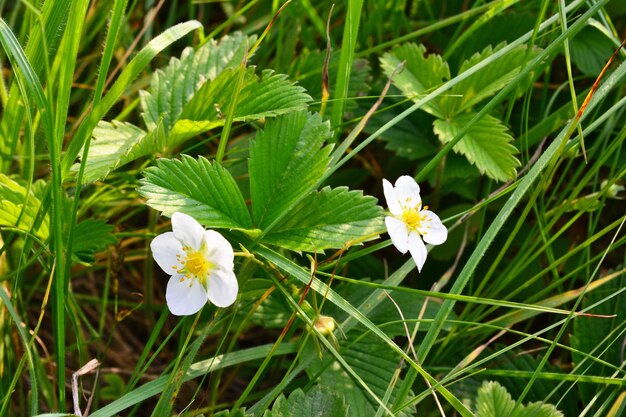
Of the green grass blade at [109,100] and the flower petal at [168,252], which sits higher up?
the green grass blade at [109,100]

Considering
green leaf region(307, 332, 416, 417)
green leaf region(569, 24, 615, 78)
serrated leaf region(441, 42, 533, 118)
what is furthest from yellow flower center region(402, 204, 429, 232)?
green leaf region(569, 24, 615, 78)

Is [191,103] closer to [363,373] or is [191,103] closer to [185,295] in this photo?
[185,295]

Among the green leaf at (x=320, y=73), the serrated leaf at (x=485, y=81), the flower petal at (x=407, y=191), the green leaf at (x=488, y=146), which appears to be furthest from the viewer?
the green leaf at (x=320, y=73)

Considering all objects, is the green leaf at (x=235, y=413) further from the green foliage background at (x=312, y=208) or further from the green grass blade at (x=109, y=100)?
the green grass blade at (x=109, y=100)

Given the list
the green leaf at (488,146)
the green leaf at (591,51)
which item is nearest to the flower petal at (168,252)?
the green leaf at (488,146)

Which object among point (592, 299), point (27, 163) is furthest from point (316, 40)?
point (592, 299)

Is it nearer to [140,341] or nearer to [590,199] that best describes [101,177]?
[140,341]

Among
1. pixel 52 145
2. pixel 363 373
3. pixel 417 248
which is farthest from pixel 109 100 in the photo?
pixel 363 373
